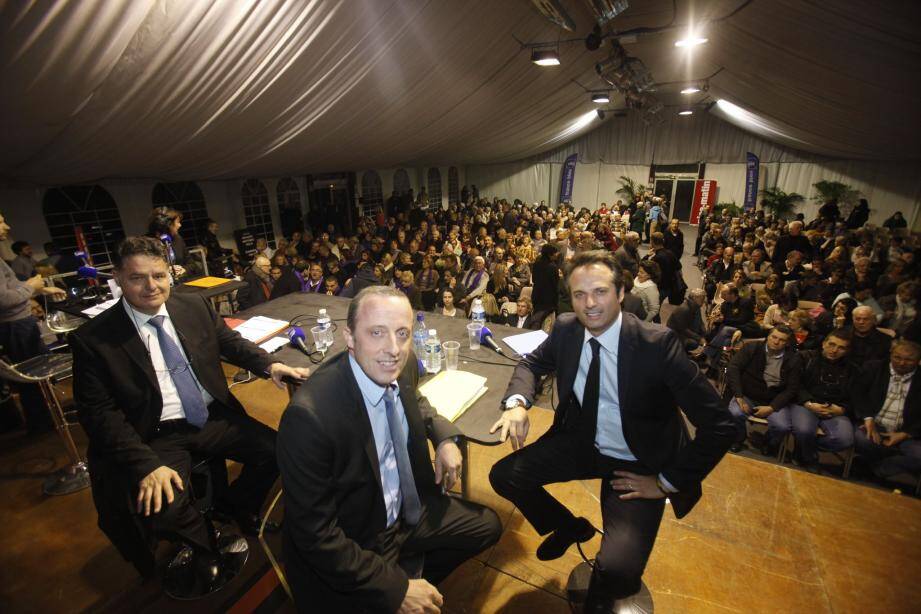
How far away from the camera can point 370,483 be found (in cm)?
153

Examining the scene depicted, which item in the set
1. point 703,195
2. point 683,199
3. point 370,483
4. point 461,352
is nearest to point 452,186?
point 683,199

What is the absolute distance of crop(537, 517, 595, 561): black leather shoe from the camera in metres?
2.06

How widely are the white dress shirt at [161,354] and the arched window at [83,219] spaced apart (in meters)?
8.33

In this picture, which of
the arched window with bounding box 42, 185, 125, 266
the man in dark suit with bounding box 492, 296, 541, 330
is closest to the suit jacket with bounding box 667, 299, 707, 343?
the man in dark suit with bounding box 492, 296, 541, 330

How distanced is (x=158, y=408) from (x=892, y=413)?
4.84m

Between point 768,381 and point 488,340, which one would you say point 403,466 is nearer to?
point 488,340

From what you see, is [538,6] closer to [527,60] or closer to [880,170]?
[527,60]

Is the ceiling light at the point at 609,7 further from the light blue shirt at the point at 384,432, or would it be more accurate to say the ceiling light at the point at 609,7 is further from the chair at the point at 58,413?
the chair at the point at 58,413

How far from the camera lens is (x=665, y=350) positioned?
5.73 feet

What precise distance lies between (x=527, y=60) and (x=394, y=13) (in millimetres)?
3597

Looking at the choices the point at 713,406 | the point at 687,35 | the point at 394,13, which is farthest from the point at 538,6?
the point at 713,406

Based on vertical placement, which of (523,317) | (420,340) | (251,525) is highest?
(420,340)

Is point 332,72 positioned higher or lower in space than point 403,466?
higher

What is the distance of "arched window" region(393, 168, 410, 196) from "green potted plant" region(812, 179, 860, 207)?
14.2m
